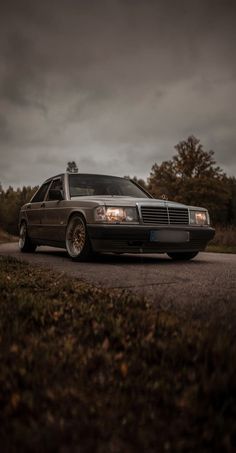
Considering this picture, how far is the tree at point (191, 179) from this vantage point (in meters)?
35.7

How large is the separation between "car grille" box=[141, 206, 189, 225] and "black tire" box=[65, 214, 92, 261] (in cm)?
93

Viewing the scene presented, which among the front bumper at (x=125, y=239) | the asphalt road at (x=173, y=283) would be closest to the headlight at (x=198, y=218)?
the front bumper at (x=125, y=239)

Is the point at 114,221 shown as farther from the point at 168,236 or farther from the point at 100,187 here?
the point at 100,187

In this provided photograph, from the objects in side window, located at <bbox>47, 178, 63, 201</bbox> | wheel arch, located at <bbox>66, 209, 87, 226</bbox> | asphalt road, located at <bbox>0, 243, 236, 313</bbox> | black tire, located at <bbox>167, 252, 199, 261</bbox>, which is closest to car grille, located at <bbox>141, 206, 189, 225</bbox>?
black tire, located at <bbox>167, 252, 199, 261</bbox>

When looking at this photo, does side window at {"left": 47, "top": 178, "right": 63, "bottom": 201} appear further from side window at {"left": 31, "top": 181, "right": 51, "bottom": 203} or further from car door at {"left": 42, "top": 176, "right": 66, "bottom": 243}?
side window at {"left": 31, "top": 181, "right": 51, "bottom": 203}

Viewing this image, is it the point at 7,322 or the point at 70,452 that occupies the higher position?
the point at 7,322

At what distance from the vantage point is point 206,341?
1727 millimetres

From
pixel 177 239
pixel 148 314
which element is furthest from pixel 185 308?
pixel 177 239

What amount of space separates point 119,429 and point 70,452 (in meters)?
0.17

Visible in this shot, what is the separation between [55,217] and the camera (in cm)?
730

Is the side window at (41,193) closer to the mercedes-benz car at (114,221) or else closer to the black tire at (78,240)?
the mercedes-benz car at (114,221)

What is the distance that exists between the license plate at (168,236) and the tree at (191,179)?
29.7m

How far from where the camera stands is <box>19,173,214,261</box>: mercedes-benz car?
5902mm

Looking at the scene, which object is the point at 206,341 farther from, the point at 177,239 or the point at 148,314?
the point at 177,239
